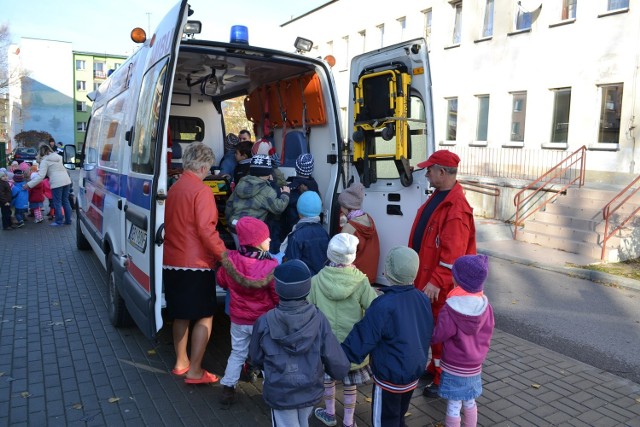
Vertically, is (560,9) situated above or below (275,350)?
above

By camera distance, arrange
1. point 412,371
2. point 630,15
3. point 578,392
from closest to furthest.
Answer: point 412,371 → point 578,392 → point 630,15

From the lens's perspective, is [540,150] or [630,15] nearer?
[630,15]

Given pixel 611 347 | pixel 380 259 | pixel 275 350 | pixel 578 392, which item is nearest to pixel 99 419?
pixel 275 350

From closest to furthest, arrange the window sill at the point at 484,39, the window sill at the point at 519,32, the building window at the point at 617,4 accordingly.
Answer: the building window at the point at 617,4 → the window sill at the point at 519,32 → the window sill at the point at 484,39

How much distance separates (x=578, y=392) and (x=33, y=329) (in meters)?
5.19

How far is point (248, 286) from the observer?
360 centimetres

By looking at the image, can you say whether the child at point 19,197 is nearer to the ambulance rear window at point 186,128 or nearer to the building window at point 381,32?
the ambulance rear window at point 186,128

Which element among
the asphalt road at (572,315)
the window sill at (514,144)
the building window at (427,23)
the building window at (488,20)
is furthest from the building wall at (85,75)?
the asphalt road at (572,315)

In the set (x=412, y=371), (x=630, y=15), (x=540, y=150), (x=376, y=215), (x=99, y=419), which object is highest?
(x=630, y=15)

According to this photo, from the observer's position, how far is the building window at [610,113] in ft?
46.2

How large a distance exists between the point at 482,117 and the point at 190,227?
54.7ft

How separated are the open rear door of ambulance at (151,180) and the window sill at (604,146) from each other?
13360mm

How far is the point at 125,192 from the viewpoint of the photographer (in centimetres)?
454

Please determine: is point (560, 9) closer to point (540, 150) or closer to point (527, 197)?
point (540, 150)
